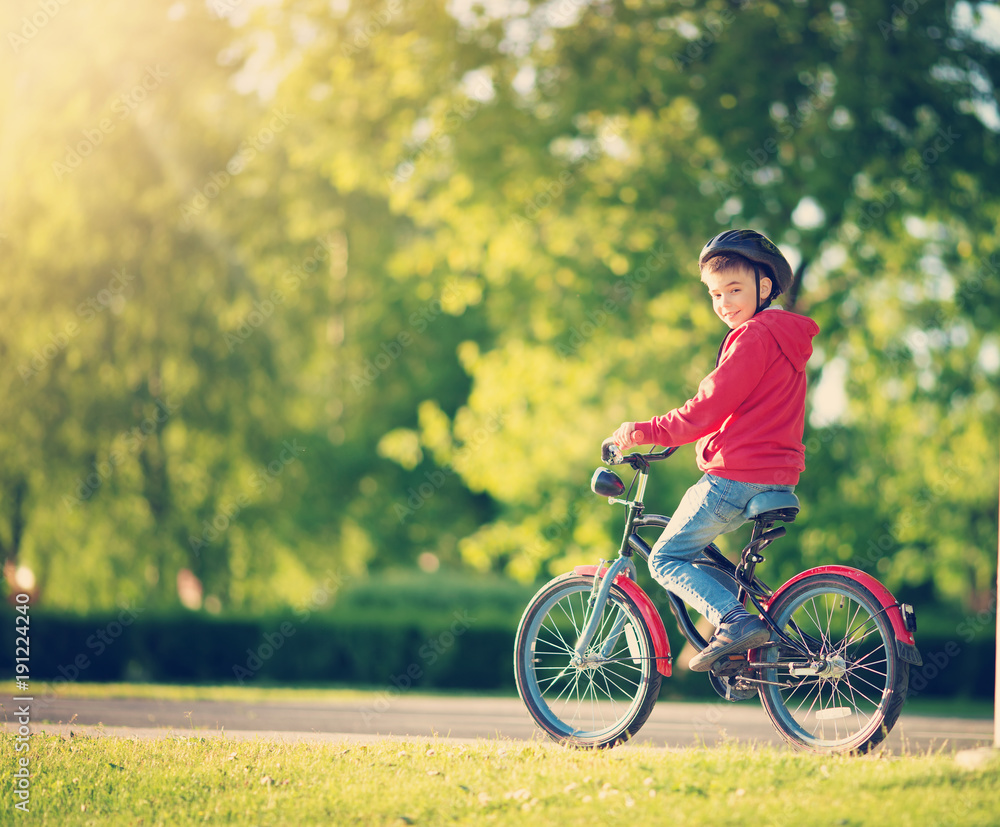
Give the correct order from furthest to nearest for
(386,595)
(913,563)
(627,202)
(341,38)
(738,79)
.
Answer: (386,595), (913,563), (341,38), (627,202), (738,79)

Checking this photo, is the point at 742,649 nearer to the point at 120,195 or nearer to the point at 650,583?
the point at 650,583

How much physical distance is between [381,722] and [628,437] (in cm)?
493

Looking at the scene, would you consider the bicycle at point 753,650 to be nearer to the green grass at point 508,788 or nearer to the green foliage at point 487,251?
the green grass at point 508,788

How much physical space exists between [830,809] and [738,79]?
8.77 metres

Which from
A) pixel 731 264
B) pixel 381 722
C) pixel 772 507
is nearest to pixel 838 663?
pixel 772 507

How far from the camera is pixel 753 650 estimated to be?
4.47 meters

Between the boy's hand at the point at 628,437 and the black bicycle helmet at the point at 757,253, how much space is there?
0.82 metres

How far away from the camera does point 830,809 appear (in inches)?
149

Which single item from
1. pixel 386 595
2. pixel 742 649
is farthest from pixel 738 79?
pixel 386 595
